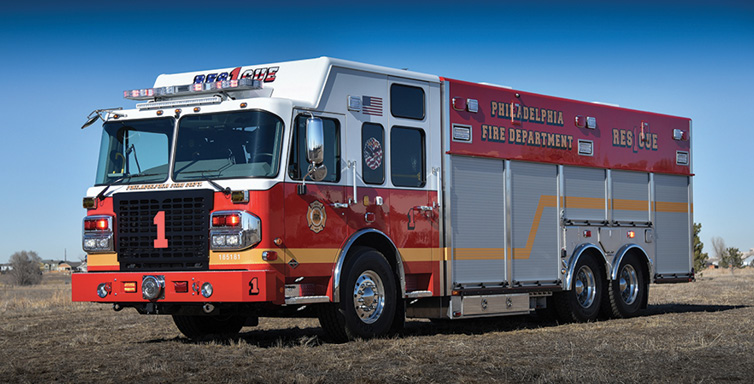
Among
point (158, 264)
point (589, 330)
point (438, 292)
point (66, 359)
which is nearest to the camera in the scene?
point (66, 359)

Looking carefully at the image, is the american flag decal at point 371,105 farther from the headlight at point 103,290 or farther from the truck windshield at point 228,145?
the headlight at point 103,290

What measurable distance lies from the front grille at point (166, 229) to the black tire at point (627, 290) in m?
8.08

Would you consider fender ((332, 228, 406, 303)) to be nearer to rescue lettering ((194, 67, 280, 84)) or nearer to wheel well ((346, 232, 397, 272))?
wheel well ((346, 232, 397, 272))

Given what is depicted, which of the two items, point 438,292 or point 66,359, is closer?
point 66,359

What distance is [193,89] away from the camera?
38.1 ft

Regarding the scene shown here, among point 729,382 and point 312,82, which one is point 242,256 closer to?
point 312,82

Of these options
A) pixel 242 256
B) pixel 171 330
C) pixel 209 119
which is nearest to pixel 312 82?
pixel 209 119

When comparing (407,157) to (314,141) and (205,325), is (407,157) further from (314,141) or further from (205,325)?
(205,325)

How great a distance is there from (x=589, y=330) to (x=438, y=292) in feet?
8.07

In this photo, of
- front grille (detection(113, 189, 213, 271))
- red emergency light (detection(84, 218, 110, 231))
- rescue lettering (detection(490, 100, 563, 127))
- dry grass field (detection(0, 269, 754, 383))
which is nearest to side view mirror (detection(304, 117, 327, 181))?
front grille (detection(113, 189, 213, 271))

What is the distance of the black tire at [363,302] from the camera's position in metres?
11.6

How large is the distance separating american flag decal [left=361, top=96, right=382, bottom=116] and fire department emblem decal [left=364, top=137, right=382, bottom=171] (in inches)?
13.6

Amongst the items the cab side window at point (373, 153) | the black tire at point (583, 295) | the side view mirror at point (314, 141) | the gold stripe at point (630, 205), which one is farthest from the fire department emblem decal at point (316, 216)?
the gold stripe at point (630, 205)

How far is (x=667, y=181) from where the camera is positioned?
1772 centimetres
